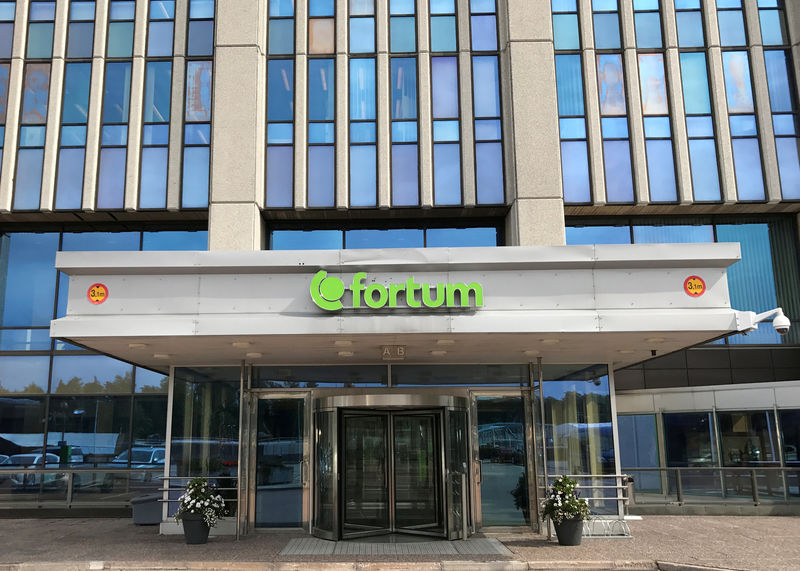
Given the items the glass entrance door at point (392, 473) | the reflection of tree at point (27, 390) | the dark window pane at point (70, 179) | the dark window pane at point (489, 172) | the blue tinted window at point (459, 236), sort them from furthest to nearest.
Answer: the reflection of tree at point (27, 390)
the blue tinted window at point (459, 236)
the dark window pane at point (70, 179)
the dark window pane at point (489, 172)
the glass entrance door at point (392, 473)

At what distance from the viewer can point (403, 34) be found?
65.7ft

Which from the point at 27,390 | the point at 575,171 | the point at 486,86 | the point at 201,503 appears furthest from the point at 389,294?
the point at 27,390

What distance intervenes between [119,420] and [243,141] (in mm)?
8317

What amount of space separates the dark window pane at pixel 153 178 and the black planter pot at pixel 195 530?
9.01 metres

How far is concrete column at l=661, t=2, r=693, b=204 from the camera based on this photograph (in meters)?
19.2

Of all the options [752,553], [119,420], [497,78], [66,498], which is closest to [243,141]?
[497,78]

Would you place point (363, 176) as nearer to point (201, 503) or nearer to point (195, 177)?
point (195, 177)

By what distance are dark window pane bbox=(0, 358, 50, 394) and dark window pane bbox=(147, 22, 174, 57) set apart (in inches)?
360

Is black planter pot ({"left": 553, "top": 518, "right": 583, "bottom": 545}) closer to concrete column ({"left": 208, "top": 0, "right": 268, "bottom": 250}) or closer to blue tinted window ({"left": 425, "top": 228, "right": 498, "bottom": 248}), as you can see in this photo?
blue tinted window ({"left": 425, "top": 228, "right": 498, "bottom": 248})

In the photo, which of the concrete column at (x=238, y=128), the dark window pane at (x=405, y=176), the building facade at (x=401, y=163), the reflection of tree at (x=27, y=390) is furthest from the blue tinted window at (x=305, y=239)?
the reflection of tree at (x=27, y=390)

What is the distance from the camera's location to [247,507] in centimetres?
1459

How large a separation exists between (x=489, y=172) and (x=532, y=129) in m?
1.58

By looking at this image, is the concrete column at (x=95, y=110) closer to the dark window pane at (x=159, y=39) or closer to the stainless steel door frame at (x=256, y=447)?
the dark window pane at (x=159, y=39)

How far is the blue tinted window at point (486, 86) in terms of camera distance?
64.0ft
